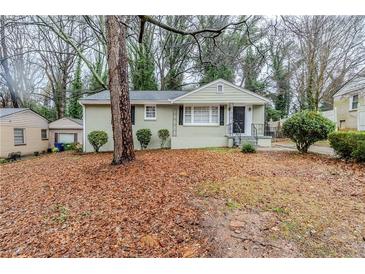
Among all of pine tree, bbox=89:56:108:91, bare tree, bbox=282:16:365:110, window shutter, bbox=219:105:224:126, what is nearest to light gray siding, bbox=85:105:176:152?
window shutter, bbox=219:105:224:126

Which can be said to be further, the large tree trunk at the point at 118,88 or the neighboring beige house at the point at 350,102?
the neighboring beige house at the point at 350,102

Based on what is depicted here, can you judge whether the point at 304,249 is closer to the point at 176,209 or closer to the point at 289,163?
the point at 176,209

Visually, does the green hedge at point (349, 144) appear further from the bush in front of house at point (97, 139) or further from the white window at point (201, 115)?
the bush in front of house at point (97, 139)

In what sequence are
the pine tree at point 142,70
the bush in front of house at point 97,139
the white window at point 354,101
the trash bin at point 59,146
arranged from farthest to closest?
1. the pine tree at point 142,70
2. the trash bin at point 59,146
3. the white window at point 354,101
4. the bush in front of house at point 97,139

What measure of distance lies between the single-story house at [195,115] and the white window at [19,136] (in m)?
6.40

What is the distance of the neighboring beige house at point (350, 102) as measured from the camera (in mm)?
13086

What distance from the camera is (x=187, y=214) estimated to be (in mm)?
3246

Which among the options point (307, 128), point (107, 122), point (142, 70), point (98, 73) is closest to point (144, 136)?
point (107, 122)

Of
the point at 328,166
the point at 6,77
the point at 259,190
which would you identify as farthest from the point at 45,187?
the point at 6,77

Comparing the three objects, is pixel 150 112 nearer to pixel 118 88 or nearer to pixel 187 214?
pixel 118 88

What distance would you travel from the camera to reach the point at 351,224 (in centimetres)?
290

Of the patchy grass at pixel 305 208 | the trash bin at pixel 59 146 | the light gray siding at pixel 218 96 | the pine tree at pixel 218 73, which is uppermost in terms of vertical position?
the pine tree at pixel 218 73

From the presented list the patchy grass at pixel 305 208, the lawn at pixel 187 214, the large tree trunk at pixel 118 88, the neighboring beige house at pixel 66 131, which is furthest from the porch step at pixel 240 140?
the neighboring beige house at pixel 66 131

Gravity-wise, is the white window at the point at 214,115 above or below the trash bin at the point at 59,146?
above
